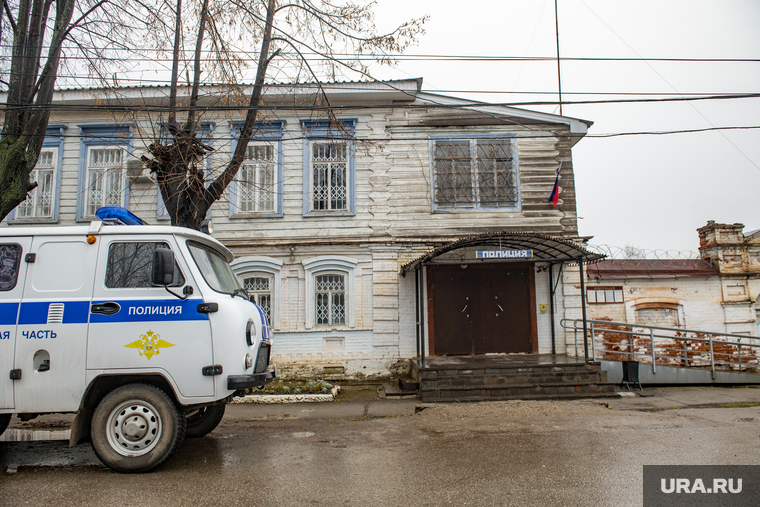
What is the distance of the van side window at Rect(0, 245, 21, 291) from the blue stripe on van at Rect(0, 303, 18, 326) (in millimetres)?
200

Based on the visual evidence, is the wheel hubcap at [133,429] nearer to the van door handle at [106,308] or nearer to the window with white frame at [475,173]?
the van door handle at [106,308]

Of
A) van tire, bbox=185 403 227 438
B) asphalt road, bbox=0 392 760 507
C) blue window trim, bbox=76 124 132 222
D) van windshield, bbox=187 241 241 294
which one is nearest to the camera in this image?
asphalt road, bbox=0 392 760 507

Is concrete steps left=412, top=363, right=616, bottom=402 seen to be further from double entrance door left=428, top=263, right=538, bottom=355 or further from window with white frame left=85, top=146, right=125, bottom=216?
window with white frame left=85, top=146, right=125, bottom=216

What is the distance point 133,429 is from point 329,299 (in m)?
6.89

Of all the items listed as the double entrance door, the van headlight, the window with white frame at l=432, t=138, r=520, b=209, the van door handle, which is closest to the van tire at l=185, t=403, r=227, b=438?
the van headlight

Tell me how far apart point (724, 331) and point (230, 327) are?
1279 cm

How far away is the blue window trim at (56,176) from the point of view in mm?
12320

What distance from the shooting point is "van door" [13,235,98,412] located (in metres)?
5.14

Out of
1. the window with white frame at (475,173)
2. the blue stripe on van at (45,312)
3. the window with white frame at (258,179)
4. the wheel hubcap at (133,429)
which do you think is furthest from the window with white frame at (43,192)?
the window with white frame at (475,173)

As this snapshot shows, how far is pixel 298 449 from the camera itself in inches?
242

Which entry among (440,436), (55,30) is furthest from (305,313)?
(55,30)

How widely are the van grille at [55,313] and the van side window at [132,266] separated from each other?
20.5 inches

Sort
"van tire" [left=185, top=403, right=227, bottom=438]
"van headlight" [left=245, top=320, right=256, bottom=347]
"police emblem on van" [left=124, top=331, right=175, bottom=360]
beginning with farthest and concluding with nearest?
"van tire" [left=185, top=403, right=227, bottom=438]
"van headlight" [left=245, top=320, right=256, bottom=347]
"police emblem on van" [left=124, top=331, right=175, bottom=360]

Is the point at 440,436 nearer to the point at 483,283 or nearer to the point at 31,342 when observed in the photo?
the point at 31,342
